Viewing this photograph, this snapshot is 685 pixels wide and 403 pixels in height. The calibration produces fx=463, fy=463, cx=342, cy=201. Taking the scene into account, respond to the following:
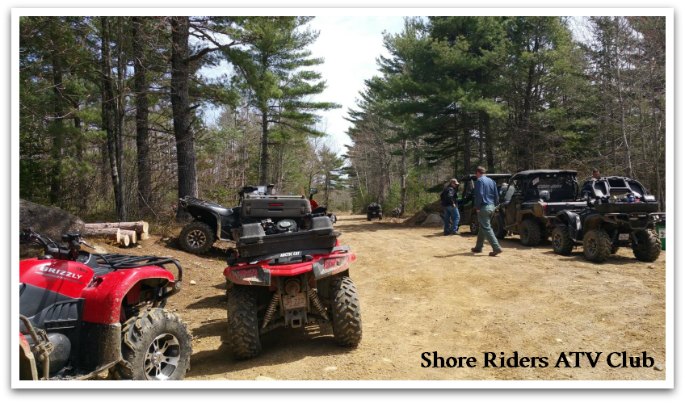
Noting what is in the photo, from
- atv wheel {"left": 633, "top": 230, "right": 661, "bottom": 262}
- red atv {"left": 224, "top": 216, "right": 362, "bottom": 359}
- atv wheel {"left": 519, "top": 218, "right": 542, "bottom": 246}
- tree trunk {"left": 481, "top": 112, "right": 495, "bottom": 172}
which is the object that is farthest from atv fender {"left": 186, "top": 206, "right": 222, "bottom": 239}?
tree trunk {"left": 481, "top": 112, "right": 495, "bottom": 172}

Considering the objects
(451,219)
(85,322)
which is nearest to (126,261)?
(85,322)

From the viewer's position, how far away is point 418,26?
2017cm

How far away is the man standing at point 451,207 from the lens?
46.0ft

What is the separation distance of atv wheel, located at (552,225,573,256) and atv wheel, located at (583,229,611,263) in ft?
2.37

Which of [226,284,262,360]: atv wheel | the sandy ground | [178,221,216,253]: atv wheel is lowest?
the sandy ground

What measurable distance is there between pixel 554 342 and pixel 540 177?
322 inches

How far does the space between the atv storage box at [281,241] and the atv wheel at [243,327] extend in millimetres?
469

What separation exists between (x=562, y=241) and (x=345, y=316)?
6.79m

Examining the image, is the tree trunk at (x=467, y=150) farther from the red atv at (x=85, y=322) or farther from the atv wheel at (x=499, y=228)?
the red atv at (x=85, y=322)

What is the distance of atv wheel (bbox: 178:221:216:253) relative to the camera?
9.94m

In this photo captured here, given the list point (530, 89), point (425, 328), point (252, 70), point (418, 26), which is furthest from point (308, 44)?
point (425, 328)

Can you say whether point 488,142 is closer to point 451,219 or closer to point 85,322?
point 451,219

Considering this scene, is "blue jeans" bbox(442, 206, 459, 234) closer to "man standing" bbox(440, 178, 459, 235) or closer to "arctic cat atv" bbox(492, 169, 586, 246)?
"man standing" bbox(440, 178, 459, 235)
